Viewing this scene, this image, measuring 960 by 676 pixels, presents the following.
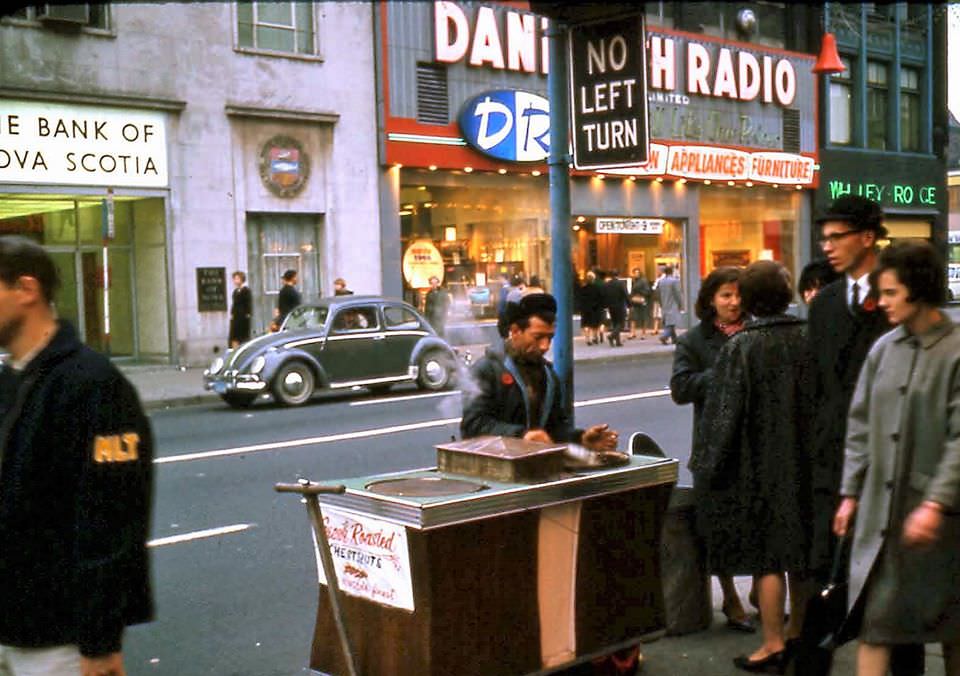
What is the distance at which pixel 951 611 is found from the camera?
375 cm

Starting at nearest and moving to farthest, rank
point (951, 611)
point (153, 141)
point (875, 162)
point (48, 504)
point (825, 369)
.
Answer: point (48, 504) < point (951, 611) < point (825, 369) < point (153, 141) < point (875, 162)

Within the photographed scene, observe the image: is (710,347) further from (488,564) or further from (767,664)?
(488,564)

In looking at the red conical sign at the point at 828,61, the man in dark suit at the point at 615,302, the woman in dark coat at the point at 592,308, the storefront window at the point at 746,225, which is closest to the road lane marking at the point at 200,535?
the man in dark suit at the point at 615,302

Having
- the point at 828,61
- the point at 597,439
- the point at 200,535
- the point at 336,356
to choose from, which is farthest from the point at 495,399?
the point at 828,61

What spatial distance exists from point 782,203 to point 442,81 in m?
13.0

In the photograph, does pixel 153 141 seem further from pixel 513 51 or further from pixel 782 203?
pixel 782 203

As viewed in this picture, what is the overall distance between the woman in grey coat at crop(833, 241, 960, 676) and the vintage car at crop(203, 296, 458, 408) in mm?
11847

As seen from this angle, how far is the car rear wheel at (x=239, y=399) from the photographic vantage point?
1513 cm

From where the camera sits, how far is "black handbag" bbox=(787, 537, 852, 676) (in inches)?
158

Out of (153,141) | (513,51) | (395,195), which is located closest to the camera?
(153,141)

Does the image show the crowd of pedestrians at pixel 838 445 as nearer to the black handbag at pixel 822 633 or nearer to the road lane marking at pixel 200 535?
the black handbag at pixel 822 633

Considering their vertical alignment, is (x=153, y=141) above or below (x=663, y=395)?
above

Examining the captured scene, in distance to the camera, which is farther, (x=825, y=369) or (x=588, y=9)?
(x=588, y=9)

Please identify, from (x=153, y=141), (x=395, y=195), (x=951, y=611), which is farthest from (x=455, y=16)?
(x=951, y=611)
